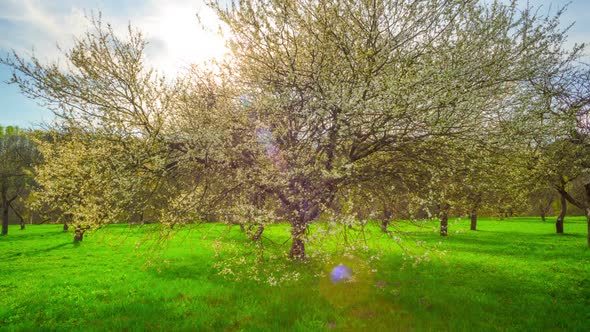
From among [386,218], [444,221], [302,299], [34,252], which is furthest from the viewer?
[34,252]

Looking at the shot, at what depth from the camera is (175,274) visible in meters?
13.2

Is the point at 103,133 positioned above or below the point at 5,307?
above

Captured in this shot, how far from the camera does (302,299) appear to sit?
9.12 m

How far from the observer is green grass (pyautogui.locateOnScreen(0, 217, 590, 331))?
7746 mm

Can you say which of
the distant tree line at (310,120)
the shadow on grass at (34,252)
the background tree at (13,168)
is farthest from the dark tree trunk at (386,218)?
the background tree at (13,168)

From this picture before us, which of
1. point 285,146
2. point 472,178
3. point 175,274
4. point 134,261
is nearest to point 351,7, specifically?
point 285,146

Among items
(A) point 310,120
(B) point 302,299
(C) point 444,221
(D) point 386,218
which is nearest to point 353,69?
→ (A) point 310,120

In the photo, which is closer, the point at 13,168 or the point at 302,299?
the point at 302,299

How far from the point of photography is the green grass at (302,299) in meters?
7.75

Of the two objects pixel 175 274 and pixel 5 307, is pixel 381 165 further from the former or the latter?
pixel 5 307

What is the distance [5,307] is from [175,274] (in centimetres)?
523

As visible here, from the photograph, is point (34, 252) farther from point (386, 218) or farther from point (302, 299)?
point (386, 218)

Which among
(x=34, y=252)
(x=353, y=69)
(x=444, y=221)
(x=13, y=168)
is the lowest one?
(x=34, y=252)

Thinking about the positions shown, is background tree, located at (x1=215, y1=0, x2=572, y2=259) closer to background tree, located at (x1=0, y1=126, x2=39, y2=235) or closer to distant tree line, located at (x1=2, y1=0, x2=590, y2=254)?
distant tree line, located at (x1=2, y1=0, x2=590, y2=254)
